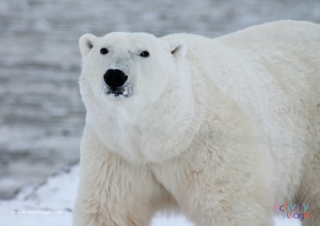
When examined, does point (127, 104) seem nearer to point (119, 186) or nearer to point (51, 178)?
point (119, 186)

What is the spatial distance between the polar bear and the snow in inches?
25.5

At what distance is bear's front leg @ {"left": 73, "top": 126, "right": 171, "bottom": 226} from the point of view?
9.11 ft

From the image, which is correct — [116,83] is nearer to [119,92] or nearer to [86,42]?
[119,92]

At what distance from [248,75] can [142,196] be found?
91 centimetres

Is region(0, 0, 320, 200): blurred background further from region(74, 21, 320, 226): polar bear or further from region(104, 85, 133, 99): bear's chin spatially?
Result: region(104, 85, 133, 99): bear's chin

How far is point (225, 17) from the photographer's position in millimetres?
5352

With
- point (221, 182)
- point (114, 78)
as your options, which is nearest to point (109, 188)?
point (221, 182)

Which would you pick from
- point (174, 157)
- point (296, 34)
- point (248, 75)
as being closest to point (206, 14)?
point (296, 34)

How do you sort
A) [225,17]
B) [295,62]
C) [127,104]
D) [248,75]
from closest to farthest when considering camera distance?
[127,104] → [248,75] → [295,62] → [225,17]

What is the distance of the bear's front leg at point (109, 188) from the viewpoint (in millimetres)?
2775

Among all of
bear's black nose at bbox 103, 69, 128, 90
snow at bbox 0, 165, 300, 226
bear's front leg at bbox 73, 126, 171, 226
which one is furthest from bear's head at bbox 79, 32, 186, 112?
snow at bbox 0, 165, 300, 226

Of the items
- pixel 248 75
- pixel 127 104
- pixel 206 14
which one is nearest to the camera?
pixel 127 104

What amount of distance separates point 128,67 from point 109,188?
71cm

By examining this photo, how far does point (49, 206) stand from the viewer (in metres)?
4.25
